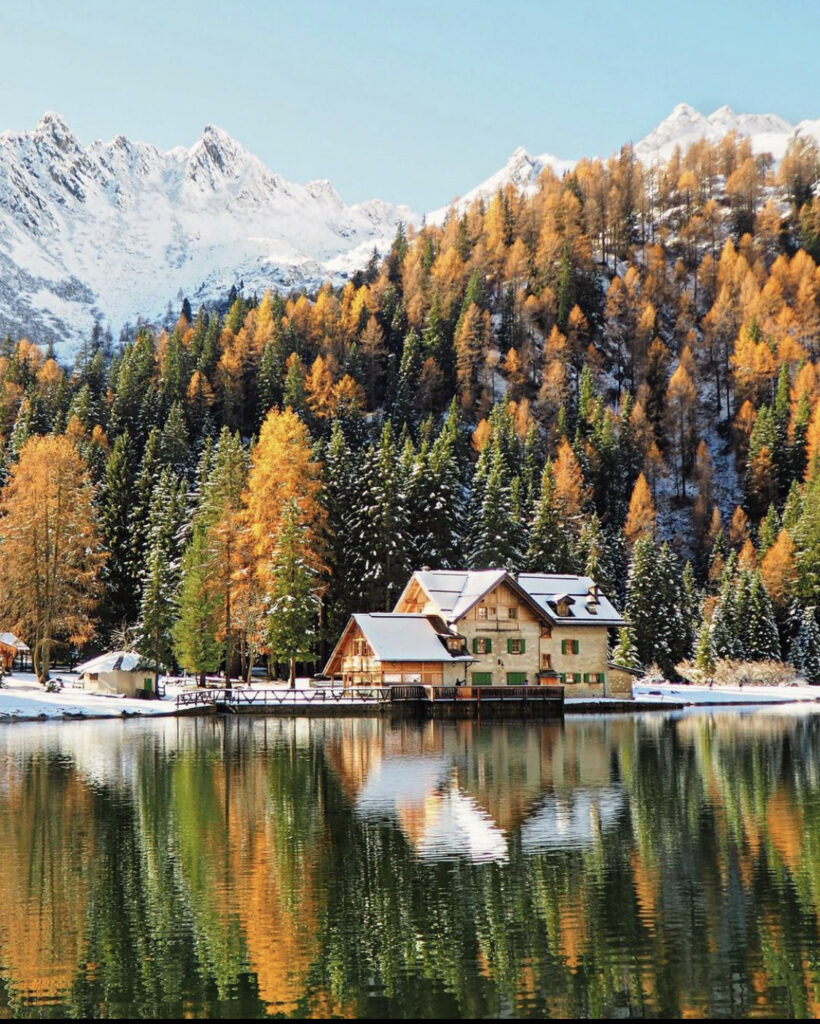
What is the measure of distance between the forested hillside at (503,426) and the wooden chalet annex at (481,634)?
4863mm

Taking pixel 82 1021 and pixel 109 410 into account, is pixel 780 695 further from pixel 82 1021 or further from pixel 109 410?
pixel 109 410

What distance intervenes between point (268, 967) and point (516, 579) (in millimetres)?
62869

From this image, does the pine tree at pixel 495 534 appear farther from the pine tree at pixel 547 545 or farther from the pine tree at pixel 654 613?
the pine tree at pixel 654 613

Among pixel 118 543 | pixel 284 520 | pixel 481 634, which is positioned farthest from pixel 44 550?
pixel 118 543

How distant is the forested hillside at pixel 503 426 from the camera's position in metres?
87.3

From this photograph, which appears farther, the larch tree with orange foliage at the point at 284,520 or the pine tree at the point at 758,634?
the pine tree at the point at 758,634

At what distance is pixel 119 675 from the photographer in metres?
73.7

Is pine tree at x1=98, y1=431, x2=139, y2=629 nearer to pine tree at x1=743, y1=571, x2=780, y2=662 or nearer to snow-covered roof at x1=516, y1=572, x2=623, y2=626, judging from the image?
snow-covered roof at x1=516, y1=572, x2=623, y2=626

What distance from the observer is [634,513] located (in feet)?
433

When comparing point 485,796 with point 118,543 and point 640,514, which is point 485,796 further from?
point 640,514

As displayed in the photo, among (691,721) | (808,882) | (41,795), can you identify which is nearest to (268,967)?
(808,882)

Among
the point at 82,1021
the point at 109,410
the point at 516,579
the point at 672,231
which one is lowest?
the point at 82,1021

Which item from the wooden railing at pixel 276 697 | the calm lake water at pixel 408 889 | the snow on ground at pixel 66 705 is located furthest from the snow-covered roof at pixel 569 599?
the calm lake water at pixel 408 889

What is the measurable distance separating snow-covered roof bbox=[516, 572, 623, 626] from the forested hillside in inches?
459
